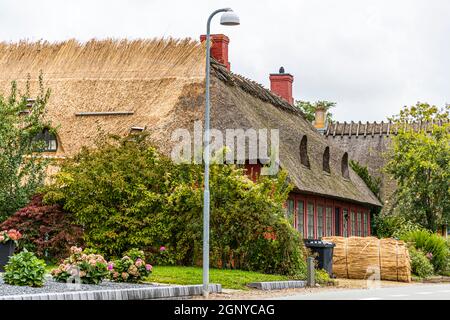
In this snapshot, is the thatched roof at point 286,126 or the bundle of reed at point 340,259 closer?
the bundle of reed at point 340,259

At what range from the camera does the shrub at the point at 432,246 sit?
38656mm

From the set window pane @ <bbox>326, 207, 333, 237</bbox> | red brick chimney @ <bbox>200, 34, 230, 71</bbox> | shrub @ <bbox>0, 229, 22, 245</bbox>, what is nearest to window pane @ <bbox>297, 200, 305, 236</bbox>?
window pane @ <bbox>326, 207, 333, 237</bbox>

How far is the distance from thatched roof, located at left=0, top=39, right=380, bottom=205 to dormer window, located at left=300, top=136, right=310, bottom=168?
0.91 feet

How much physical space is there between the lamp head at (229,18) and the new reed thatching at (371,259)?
39.5 ft

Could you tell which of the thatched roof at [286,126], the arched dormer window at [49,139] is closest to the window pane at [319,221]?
the thatched roof at [286,126]

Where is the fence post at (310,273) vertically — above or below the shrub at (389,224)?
below

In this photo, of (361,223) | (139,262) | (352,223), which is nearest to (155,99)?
(352,223)

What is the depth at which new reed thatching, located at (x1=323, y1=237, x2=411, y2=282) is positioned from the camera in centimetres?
3331

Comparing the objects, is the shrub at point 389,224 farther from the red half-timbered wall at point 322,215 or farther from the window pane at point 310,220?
the window pane at point 310,220

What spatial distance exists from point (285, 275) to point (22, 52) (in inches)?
727

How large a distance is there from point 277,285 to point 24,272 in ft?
27.8
